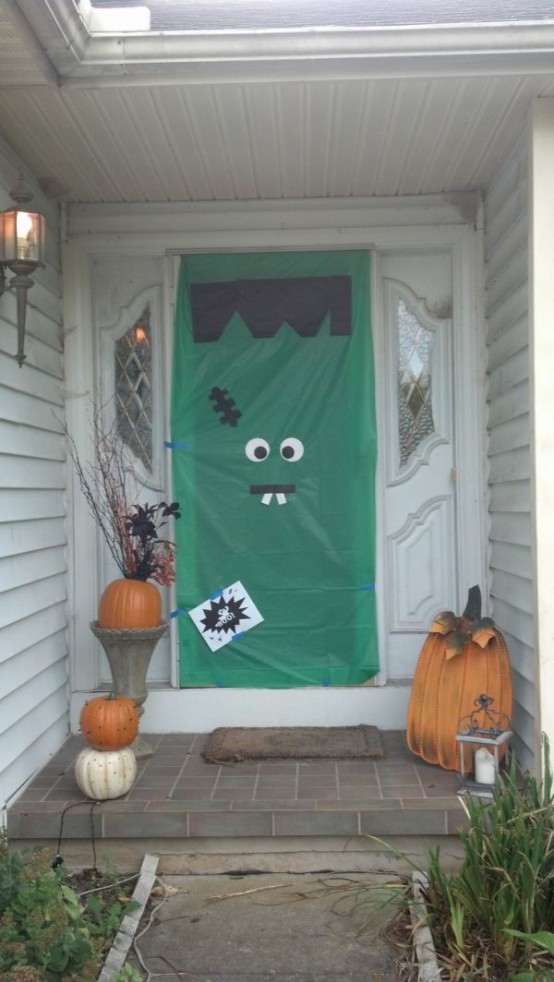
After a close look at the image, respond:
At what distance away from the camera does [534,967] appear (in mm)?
2721

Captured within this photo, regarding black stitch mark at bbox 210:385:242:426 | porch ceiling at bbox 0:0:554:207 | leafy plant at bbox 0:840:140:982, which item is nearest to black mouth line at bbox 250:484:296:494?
black stitch mark at bbox 210:385:242:426

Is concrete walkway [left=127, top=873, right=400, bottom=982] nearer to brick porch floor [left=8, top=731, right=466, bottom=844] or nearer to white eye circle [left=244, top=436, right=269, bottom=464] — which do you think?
brick porch floor [left=8, top=731, right=466, bottom=844]

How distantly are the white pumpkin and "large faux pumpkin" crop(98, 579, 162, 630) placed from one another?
59 cm

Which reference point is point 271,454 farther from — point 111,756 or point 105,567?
point 111,756

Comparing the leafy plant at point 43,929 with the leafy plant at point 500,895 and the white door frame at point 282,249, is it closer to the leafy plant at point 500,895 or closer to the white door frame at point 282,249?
the leafy plant at point 500,895

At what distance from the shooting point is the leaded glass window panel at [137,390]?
4.79m

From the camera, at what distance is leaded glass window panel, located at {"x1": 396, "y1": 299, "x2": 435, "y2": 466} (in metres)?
4.75

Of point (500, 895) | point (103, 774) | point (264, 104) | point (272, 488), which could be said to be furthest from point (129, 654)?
point (264, 104)

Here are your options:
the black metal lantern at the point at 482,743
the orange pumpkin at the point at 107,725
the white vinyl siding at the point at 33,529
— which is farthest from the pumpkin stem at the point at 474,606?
the white vinyl siding at the point at 33,529

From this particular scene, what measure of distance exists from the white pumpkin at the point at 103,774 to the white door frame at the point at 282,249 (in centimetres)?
89

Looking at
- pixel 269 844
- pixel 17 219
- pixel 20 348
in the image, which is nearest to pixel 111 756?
pixel 269 844

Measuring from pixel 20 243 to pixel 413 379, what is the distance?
6.99ft

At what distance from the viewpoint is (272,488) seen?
466 cm

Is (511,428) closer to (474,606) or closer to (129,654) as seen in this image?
(474,606)
